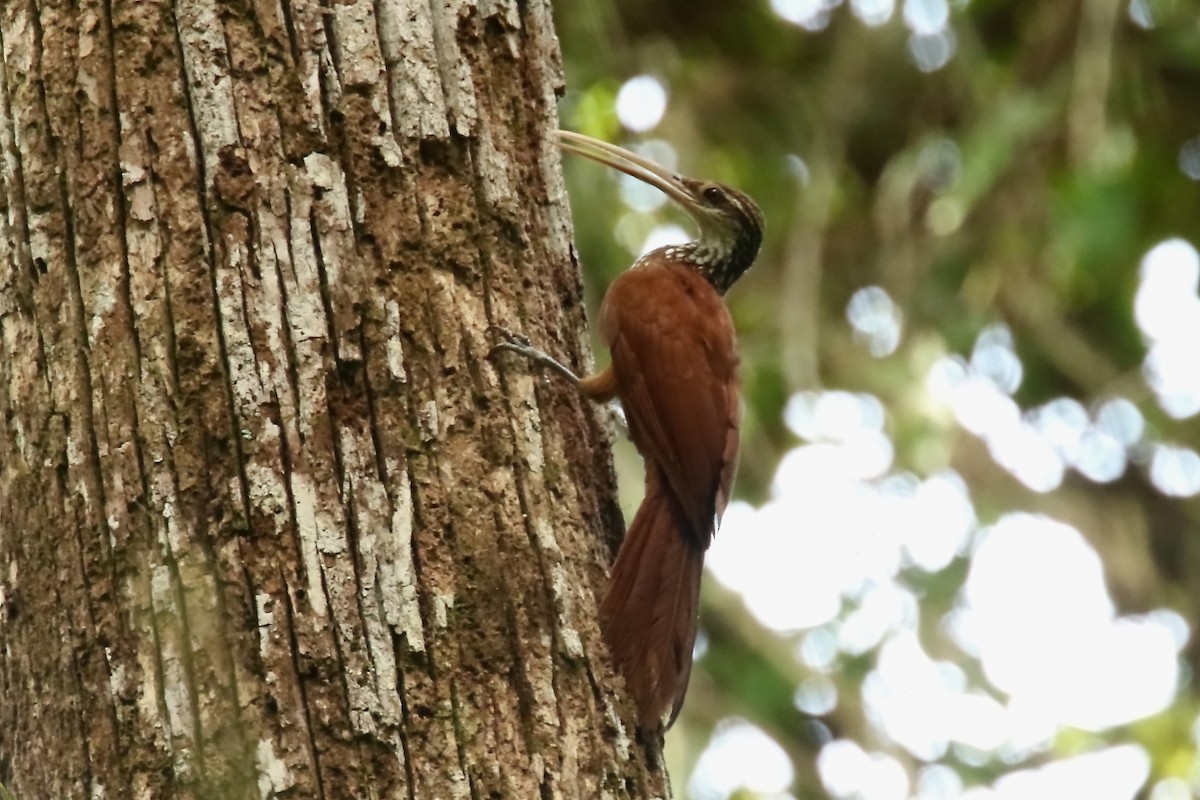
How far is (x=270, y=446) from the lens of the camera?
2264 millimetres

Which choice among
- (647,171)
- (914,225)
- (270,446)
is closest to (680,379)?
(647,171)

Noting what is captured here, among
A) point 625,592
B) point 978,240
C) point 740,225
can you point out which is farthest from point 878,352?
point 625,592

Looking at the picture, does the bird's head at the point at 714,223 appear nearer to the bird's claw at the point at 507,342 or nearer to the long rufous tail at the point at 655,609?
the long rufous tail at the point at 655,609

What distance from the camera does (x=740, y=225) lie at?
447cm

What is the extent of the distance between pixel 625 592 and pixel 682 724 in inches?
150

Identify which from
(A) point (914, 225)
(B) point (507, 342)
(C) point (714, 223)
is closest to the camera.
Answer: (B) point (507, 342)

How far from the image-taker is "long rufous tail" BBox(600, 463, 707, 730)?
8.11 feet

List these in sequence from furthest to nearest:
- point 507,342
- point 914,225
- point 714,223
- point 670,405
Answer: point 914,225
point 714,223
point 670,405
point 507,342

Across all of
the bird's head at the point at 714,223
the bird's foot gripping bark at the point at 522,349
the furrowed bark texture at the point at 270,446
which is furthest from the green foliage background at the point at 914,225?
the furrowed bark texture at the point at 270,446

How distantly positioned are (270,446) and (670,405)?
52.2 inches

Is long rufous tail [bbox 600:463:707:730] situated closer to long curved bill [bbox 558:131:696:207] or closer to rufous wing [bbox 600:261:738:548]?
rufous wing [bbox 600:261:738:548]

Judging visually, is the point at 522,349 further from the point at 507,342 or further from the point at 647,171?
the point at 647,171

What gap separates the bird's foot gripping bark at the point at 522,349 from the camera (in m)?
2.54

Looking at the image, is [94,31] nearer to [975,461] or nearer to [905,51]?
[905,51]
